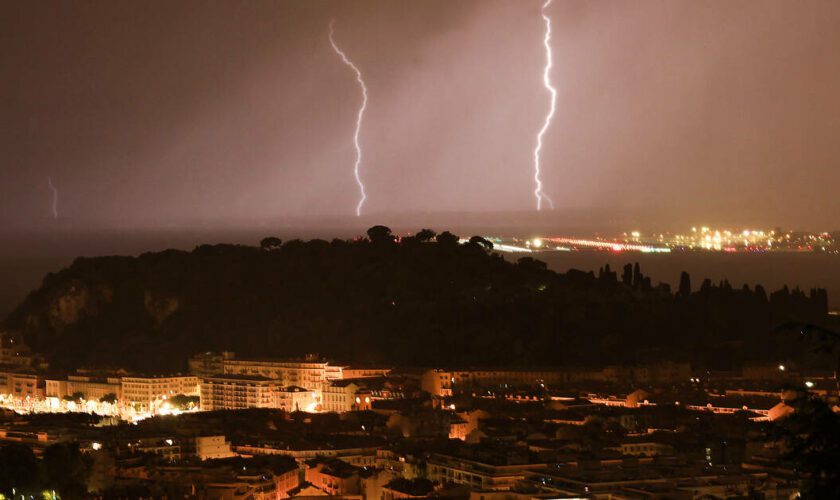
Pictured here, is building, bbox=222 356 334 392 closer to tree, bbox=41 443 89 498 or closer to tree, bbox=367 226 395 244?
tree, bbox=367 226 395 244

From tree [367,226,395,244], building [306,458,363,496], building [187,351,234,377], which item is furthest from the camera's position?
tree [367,226,395,244]

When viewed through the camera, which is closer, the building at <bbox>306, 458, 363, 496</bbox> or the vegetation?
the vegetation

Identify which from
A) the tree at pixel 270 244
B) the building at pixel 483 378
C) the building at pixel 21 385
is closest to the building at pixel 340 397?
the building at pixel 483 378

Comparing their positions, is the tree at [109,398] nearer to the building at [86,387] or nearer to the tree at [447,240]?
the building at [86,387]

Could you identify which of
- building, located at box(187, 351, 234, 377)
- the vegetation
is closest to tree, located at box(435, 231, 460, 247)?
building, located at box(187, 351, 234, 377)

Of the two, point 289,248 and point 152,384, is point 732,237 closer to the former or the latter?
point 289,248

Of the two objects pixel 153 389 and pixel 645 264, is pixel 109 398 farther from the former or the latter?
pixel 645 264
